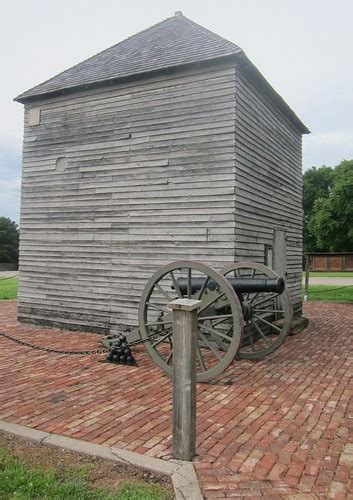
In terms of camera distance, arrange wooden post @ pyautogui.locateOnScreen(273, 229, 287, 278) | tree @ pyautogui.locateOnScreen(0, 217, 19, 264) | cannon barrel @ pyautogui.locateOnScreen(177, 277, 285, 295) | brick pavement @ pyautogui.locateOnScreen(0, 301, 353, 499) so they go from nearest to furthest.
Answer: brick pavement @ pyautogui.locateOnScreen(0, 301, 353, 499), cannon barrel @ pyautogui.locateOnScreen(177, 277, 285, 295), wooden post @ pyautogui.locateOnScreen(273, 229, 287, 278), tree @ pyautogui.locateOnScreen(0, 217, 19, 264)

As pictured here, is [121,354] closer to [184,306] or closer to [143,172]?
[184,306]

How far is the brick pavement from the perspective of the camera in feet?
11.8

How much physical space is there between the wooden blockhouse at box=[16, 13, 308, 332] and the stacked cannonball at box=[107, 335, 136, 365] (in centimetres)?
234

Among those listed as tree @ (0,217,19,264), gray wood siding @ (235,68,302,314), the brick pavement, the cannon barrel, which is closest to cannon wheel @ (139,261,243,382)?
the cannon barrel

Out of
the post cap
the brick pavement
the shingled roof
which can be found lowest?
the brick pavement

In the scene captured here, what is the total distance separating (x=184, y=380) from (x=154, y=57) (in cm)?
832

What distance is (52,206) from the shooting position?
10.8 m

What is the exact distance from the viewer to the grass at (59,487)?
10.6ft

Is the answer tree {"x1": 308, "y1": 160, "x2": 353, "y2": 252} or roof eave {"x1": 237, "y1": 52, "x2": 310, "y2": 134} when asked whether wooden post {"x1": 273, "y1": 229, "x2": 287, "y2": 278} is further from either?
tree {"x1": 308, "y1": 160, "x2": 353, "y2": 252}

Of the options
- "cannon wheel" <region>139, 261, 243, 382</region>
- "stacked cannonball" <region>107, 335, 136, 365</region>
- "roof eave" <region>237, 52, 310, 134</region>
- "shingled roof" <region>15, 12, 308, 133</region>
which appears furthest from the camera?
"shingled roof" <region>15, 12, 308, 133</region>

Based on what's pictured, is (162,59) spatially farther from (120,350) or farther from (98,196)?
(120,350)

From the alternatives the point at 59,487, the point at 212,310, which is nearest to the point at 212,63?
the point at 212,310

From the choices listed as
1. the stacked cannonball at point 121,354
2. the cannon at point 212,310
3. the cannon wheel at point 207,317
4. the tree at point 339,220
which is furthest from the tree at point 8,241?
the cannon wheel at point 207,317

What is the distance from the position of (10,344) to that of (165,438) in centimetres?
551
